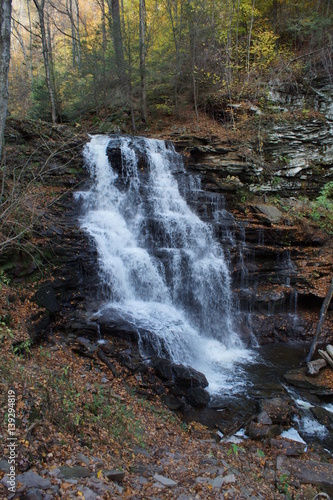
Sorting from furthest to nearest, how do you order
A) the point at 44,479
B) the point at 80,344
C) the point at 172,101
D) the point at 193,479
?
1. the point at 172,101
2. the point at 80,344
3. the point at 193,479
4. the point at 44,479

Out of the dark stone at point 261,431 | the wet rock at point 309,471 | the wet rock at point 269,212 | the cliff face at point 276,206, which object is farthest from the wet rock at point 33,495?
the wet rock at point 269,212

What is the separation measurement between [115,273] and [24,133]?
6.96 metres

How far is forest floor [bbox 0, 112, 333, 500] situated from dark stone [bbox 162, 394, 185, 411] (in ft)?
0.68

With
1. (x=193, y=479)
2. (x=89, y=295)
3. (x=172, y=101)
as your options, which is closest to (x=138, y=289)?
(x=89, y=295)

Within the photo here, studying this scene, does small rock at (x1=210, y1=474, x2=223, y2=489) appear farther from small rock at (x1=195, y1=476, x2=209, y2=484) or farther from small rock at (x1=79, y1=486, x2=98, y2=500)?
small rock at (x1=79, y1=486, x2=98, y2=500)

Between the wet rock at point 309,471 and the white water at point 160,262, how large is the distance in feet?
7.65

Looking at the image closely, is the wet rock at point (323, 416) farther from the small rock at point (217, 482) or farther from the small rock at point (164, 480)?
the small rock at point (164, 480)

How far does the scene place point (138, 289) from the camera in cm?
981

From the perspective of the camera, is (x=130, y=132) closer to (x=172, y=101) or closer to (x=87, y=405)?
(x=172, y=101)

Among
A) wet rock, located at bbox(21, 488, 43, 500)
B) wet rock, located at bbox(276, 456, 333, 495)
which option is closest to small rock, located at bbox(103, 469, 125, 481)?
wet rock, located at bbox(21, 488, 43, 500)

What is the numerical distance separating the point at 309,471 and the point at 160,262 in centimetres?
661

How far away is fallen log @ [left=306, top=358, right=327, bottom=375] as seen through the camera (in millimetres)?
8615

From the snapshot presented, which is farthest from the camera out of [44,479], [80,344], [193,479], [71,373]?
[80,344]

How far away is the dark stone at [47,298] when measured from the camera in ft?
26.6
